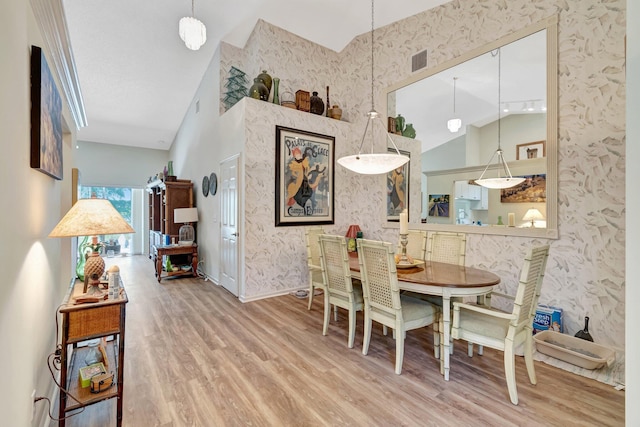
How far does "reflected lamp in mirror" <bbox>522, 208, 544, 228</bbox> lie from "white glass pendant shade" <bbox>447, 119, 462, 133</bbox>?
4.29ft

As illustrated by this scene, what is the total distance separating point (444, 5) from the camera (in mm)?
3535

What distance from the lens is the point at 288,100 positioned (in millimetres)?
4480

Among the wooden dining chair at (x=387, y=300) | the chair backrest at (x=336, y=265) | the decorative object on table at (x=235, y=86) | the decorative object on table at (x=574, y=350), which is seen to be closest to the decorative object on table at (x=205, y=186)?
the decorative object on table at (x=235, y=86)

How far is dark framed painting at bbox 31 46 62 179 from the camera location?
4.56 ft

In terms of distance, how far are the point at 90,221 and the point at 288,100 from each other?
11.4 ft

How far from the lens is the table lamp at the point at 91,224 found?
1590mm

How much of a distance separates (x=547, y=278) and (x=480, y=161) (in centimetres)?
137

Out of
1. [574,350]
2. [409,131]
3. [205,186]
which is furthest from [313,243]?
[205,186]

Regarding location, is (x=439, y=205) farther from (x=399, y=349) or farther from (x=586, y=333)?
(x=399, y=349)

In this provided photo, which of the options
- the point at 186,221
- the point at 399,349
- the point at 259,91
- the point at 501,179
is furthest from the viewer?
the point at 186,221

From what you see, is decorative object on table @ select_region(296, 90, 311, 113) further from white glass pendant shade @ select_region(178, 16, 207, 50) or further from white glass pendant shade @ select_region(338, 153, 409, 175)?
white glass pendant shade @ select_region(338, 153, 409, 175)

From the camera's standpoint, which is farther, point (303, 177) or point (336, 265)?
point (303, 177)

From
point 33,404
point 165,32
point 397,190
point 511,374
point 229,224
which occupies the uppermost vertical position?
point 165,32

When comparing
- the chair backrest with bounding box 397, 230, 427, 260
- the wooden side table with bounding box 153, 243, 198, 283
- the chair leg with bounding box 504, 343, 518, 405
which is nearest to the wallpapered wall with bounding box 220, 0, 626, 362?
the chair backrest with bounding box 397, 230, 427, 260
